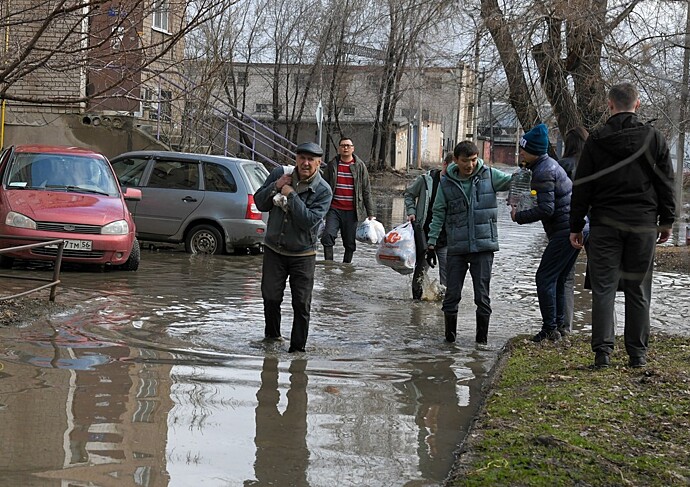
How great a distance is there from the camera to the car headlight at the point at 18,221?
1281 centimetres

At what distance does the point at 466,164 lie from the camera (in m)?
9.03

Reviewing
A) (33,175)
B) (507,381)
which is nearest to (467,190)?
(507,381)

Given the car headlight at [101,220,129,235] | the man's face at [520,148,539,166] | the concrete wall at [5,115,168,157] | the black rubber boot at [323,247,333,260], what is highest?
the concrete wall at [5,115,168,157]

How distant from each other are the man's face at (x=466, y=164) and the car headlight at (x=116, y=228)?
5.84 meters

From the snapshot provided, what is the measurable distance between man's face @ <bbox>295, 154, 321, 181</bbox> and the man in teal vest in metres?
1.41

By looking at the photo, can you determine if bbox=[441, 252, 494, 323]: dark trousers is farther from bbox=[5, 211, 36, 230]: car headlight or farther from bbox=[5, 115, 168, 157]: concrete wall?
bbox=[5, 115, 168, 157]: concrete wall

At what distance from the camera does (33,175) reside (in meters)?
14.0

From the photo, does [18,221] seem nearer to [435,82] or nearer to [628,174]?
[628,174]

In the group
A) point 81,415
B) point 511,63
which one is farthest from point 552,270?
point 511,63

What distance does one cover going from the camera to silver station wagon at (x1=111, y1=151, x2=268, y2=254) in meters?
16.2

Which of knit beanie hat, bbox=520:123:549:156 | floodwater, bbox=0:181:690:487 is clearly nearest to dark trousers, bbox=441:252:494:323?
floodwater, bbox=0:181:690:487

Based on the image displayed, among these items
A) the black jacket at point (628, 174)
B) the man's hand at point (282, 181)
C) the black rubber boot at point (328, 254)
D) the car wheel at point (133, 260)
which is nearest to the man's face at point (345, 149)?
the black rubber boot at point (328, 254)

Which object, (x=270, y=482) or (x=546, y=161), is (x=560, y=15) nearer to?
(x=546, y=161)

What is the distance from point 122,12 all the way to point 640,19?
10.7 m
